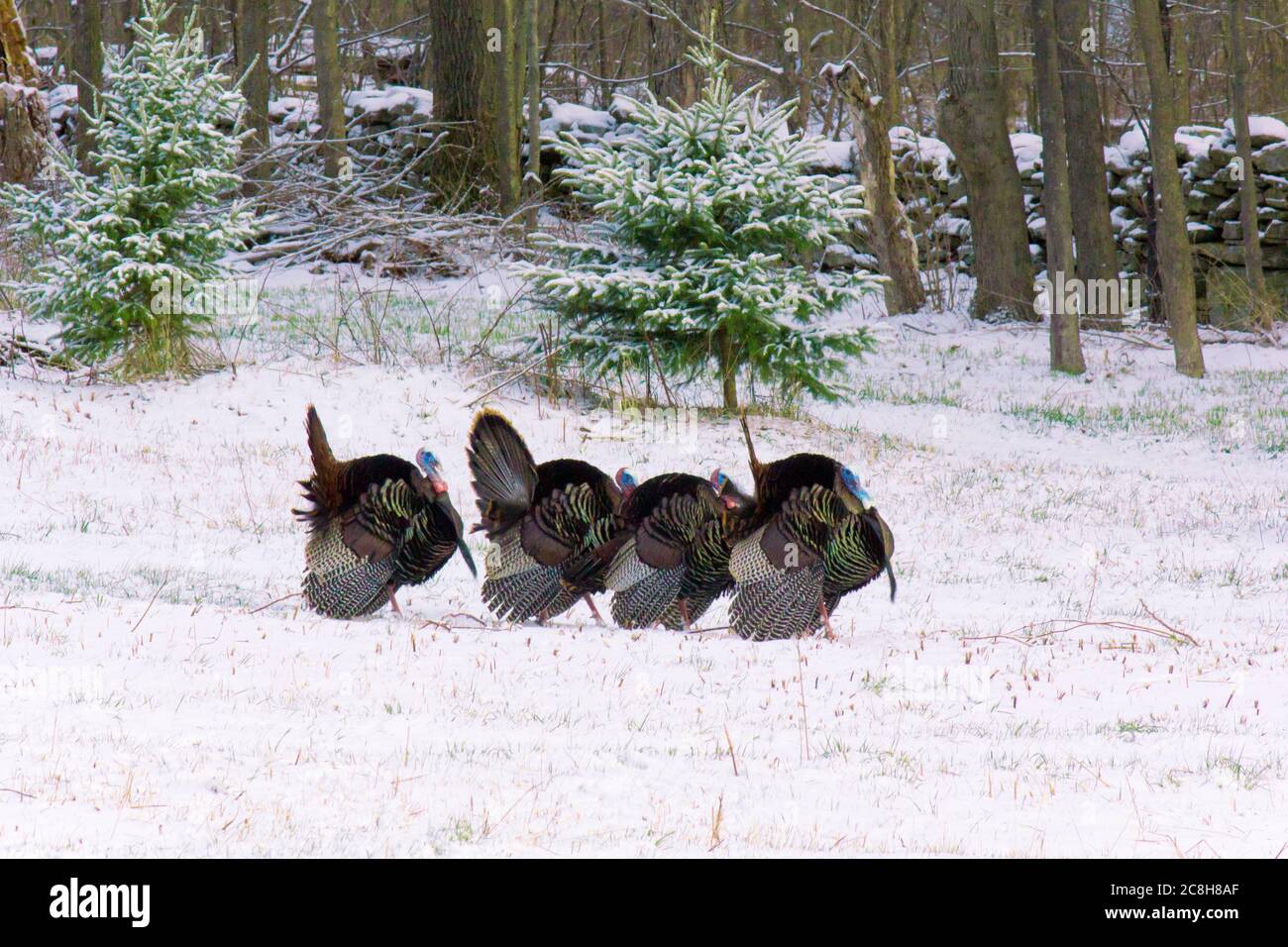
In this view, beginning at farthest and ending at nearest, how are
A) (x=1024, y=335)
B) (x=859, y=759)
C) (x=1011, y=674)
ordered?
(x=1024, y=335)
(x=1011, y=674)
(x=859, y=759)

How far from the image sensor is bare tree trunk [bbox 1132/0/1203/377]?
59.7 ft

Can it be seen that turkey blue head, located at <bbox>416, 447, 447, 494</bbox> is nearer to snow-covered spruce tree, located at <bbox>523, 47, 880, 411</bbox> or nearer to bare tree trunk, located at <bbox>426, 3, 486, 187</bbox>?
snow-covered spruce tree, located at <bbox>523, 47, 880, 411</bbox>

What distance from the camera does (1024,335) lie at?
72.7ft

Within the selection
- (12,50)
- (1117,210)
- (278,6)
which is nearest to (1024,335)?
(1117,210)

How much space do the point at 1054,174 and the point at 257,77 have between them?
16.2 metres

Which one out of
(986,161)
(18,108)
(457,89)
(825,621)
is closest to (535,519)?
(825,621)

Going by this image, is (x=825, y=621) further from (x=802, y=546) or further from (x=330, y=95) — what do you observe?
(x=330, y=95)

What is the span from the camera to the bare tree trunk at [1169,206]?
1820 centimetres

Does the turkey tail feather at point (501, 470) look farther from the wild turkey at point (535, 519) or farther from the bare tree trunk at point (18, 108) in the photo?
the bare tree trunk at point (18, 108)

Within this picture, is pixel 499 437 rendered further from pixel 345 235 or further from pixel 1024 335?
pixel 1024 335

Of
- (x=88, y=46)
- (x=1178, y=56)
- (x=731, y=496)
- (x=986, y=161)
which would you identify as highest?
(x=88, y=46)

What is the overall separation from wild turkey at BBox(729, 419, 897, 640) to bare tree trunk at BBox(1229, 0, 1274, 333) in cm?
1738

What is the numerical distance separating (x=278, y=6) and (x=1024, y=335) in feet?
95.2

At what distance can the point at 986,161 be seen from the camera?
2236 cm
